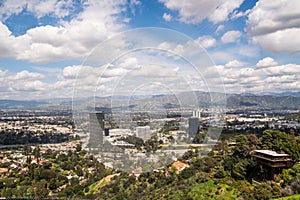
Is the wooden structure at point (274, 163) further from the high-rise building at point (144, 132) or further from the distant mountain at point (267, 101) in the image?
the distant mountain at point (267, 101)

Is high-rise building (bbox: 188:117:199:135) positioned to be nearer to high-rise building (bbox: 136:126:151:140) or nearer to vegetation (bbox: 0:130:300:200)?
high-rise building (bbox: 136:126:151:140)

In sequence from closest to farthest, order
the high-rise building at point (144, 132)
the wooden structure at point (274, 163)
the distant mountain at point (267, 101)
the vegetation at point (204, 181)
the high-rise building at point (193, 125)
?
the high-rise building at point (193, 125) → the high-rise building at point (144, 132) → the vegetation at point (204, 181) → the wooden structure at point (274, 163) → the distant mountain at point (267, 101)

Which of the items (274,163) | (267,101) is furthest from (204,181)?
(267,101)

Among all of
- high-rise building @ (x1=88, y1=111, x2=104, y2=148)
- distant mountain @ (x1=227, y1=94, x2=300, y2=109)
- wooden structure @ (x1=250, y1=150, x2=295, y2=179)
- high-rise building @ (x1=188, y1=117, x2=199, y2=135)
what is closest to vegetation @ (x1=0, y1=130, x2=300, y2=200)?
wooden structure @ (x1=250, y1=150, x2=295, y2=179)

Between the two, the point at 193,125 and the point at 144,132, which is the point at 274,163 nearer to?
the point at 193,125

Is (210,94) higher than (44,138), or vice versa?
(210,94)

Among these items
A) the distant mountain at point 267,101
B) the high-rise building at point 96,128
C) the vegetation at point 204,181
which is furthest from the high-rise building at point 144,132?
the distant mountain at point 267,101

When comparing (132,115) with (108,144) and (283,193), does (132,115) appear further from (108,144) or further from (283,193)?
(283,193)

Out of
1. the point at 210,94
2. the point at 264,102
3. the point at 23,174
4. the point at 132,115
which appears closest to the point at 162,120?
the point at 132,115
